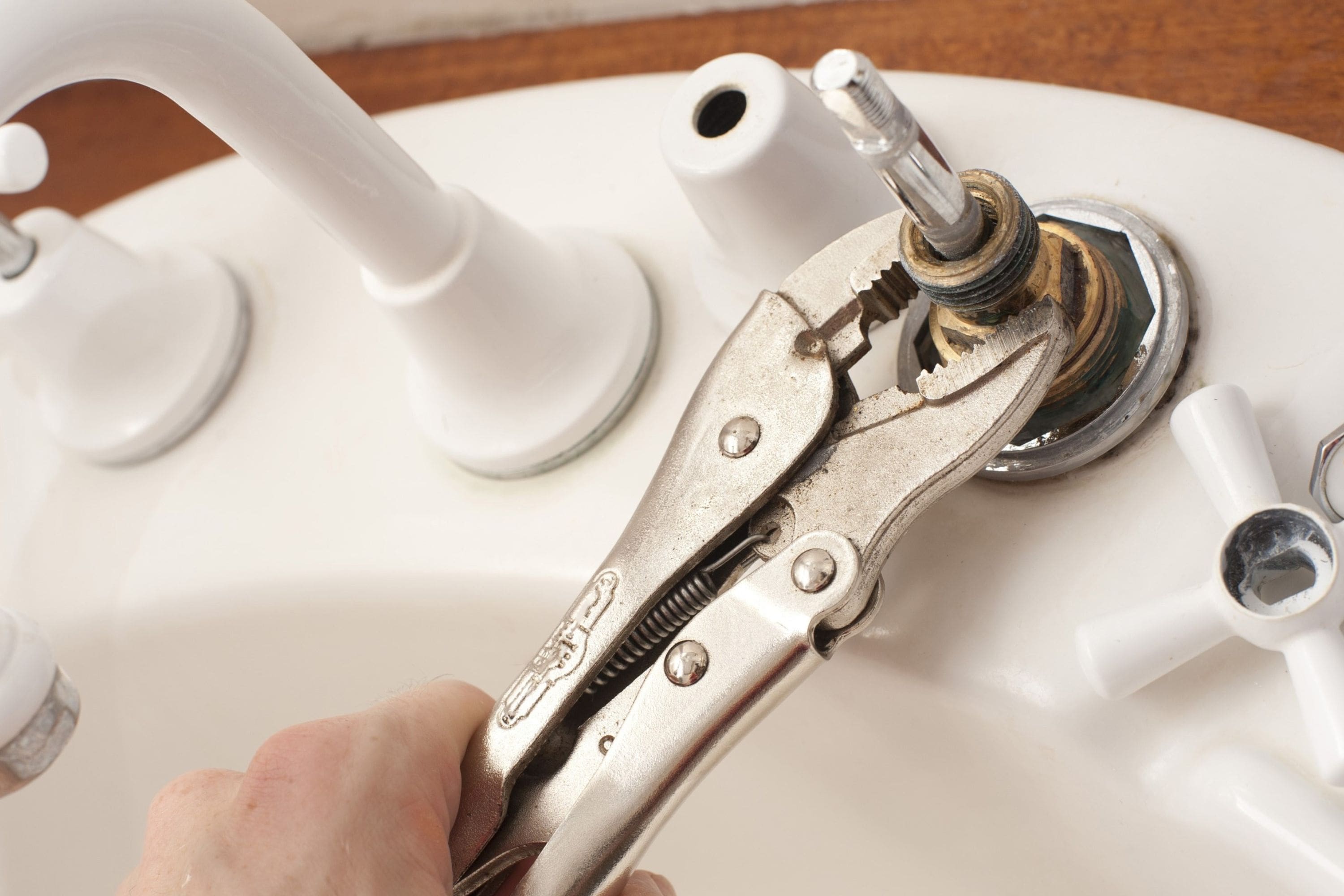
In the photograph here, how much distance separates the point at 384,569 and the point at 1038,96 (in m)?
0.25

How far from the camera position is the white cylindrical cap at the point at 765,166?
0.30 meters

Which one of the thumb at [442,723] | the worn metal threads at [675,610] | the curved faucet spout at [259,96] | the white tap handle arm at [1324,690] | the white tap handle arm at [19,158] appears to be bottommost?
the white tap handle arm at [1324,690]

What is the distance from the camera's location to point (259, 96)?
27 centimetres

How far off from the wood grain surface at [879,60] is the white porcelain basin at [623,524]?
4cm

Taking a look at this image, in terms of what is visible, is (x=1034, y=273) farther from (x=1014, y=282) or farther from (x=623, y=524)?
(x=623, y=524)

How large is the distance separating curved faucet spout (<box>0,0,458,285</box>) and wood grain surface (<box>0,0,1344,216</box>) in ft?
0.59

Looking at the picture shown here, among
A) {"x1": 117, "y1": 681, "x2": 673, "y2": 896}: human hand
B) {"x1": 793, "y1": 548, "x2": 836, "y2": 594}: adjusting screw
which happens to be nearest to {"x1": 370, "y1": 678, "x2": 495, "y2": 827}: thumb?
{"x1": 117, "y1": 681, "x2": 673, "y2": 896}: human hand

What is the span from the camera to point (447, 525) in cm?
38

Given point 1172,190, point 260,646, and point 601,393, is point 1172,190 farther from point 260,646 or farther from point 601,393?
point 260,646

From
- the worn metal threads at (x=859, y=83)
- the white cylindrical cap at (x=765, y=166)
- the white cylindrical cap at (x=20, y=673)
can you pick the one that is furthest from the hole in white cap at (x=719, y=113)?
the white cylindrical cap at (x=20, y=673)

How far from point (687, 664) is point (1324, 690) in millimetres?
133

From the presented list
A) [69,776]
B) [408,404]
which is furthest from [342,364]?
[69,776]

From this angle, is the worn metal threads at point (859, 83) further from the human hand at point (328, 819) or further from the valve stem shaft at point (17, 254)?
the valve stem shaft at point (17, 254)

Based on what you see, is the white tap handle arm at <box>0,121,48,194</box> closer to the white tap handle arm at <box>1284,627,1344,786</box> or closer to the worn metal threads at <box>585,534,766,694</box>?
the worn metal threads at <box>585,534,766,694</box>
